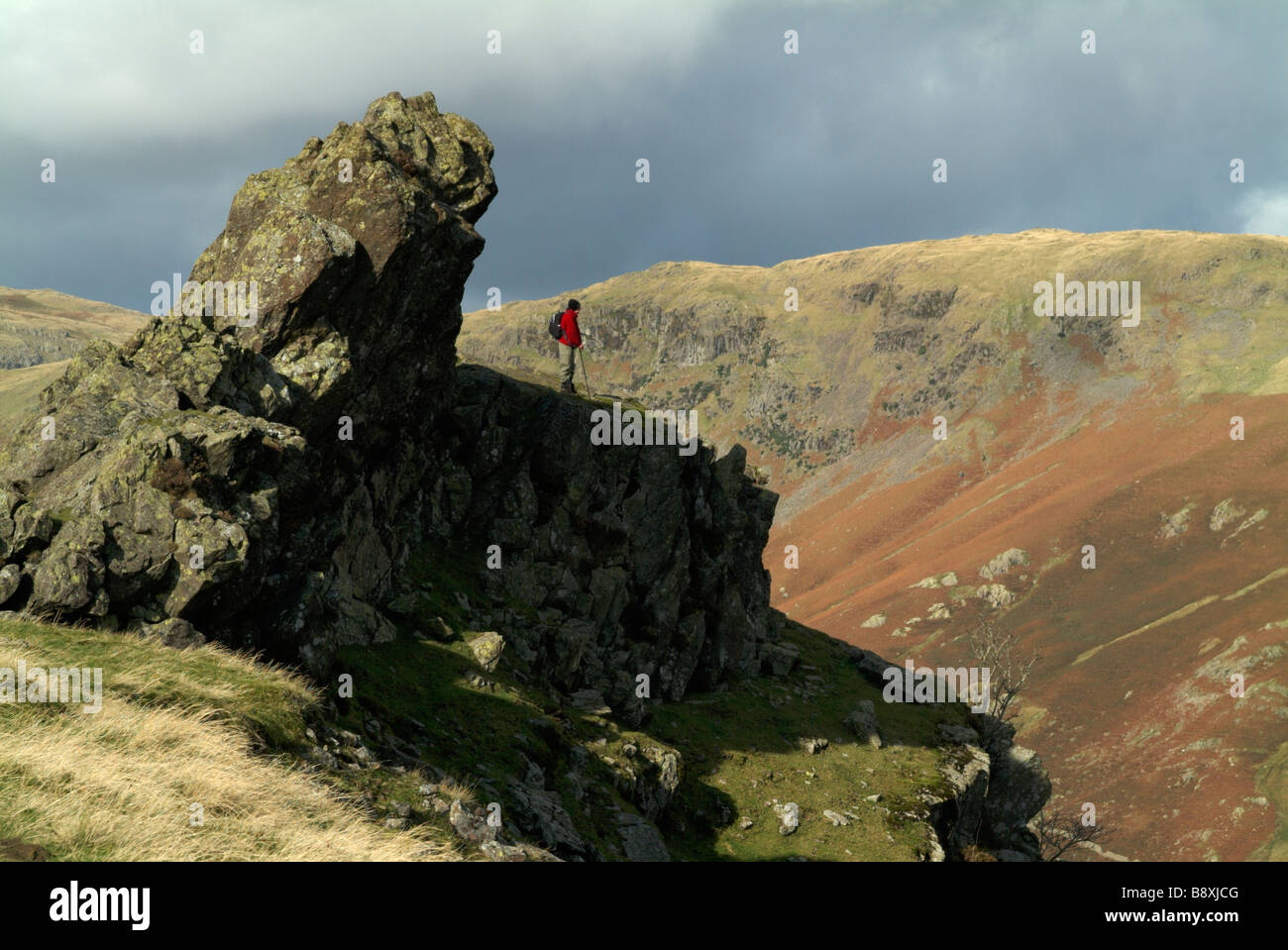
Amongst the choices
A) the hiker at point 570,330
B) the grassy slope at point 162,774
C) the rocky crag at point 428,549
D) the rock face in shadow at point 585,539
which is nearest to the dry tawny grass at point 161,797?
the grassy slope at point 162,774

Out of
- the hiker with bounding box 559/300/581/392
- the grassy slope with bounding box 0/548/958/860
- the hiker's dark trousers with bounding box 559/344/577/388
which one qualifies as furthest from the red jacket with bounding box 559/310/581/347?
the grassy slope with bounding box 0/548/958/860

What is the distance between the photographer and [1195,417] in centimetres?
15375

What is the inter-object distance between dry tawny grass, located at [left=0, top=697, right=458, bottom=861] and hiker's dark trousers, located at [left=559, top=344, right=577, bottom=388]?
1174 inches

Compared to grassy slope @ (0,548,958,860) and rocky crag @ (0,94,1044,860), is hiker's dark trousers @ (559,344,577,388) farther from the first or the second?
grassy slope @ (0,548,958,860)

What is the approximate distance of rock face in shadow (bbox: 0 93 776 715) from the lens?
60.5ft

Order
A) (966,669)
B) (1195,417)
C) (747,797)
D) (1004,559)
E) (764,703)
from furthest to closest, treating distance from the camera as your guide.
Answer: (1195,417)
(1004,559)
(966,669)
(764,703)
(747,797)

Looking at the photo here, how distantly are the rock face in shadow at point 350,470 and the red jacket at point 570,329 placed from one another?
192 inches

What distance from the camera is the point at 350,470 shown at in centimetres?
3006

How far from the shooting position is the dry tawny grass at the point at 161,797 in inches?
380

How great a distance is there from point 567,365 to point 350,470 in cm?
1554
